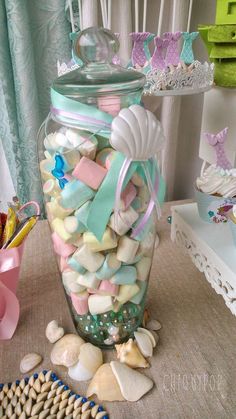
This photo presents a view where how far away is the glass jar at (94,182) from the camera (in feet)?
1.26

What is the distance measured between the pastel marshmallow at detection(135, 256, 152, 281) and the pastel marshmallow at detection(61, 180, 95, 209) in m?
0.12

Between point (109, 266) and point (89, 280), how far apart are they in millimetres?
34

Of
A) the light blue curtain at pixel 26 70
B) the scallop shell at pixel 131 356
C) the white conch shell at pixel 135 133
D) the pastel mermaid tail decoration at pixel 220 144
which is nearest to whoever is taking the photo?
the white conch shell at pixel 135 133

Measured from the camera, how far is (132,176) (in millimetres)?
399

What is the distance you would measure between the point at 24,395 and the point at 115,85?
1.20ft

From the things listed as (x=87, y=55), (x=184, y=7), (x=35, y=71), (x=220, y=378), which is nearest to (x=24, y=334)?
(x=220, y=378)

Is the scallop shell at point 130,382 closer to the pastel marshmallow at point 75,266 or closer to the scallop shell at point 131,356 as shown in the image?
the scallop shell at point 131,356

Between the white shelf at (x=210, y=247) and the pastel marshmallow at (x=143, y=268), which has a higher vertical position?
the pastel marshmallow at (x=143, y=268)

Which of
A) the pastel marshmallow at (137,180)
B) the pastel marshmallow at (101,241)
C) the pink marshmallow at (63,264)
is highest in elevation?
the pastel marshmallow at (137,180)

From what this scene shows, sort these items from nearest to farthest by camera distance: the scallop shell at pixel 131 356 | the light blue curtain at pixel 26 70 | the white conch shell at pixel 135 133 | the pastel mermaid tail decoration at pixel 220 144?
the white conch shell at pixel 135 133 → the scallop shell at pixel 131 356 → the pastel mermaid tail decoration at pixel 220 144 → the light blue curtain at pixel 26 70

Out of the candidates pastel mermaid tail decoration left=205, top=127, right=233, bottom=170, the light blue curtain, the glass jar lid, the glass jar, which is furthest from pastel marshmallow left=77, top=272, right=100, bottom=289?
the light blue curtain

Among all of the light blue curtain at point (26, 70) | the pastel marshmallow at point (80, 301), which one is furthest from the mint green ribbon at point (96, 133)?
the light blue curtain at point (26, 70)

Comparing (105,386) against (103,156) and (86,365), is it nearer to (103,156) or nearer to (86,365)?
(86,365)

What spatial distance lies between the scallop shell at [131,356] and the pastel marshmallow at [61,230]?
6.5 inches
